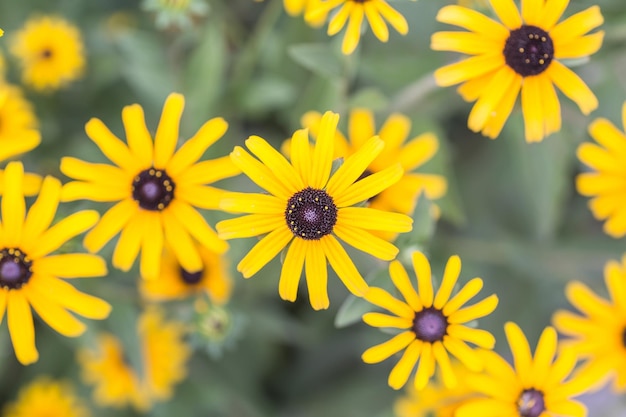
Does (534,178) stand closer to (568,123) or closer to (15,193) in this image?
(568,123)

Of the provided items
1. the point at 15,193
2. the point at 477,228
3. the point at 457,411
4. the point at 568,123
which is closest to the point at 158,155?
the point at 15,193

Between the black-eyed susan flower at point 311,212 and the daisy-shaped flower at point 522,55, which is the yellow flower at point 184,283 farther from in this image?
the daisy-shaped flower at point 522,55

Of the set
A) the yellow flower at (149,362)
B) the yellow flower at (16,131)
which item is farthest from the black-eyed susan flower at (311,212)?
the yellow flower at (149,362)

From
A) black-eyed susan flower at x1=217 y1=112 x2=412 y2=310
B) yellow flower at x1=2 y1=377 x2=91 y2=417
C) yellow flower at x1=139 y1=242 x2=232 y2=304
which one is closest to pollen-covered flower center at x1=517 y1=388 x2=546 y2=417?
black-eyed susan flower at x1=217 y1=112 x2=412 y2=310

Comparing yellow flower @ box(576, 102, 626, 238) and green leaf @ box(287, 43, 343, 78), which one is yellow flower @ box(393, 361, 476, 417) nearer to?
yellow flower @ box(576, 102, 626, 238)

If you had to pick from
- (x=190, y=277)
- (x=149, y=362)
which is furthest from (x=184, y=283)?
(x=149, y=362)

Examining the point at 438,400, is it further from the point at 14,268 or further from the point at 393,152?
the point at 14,268
